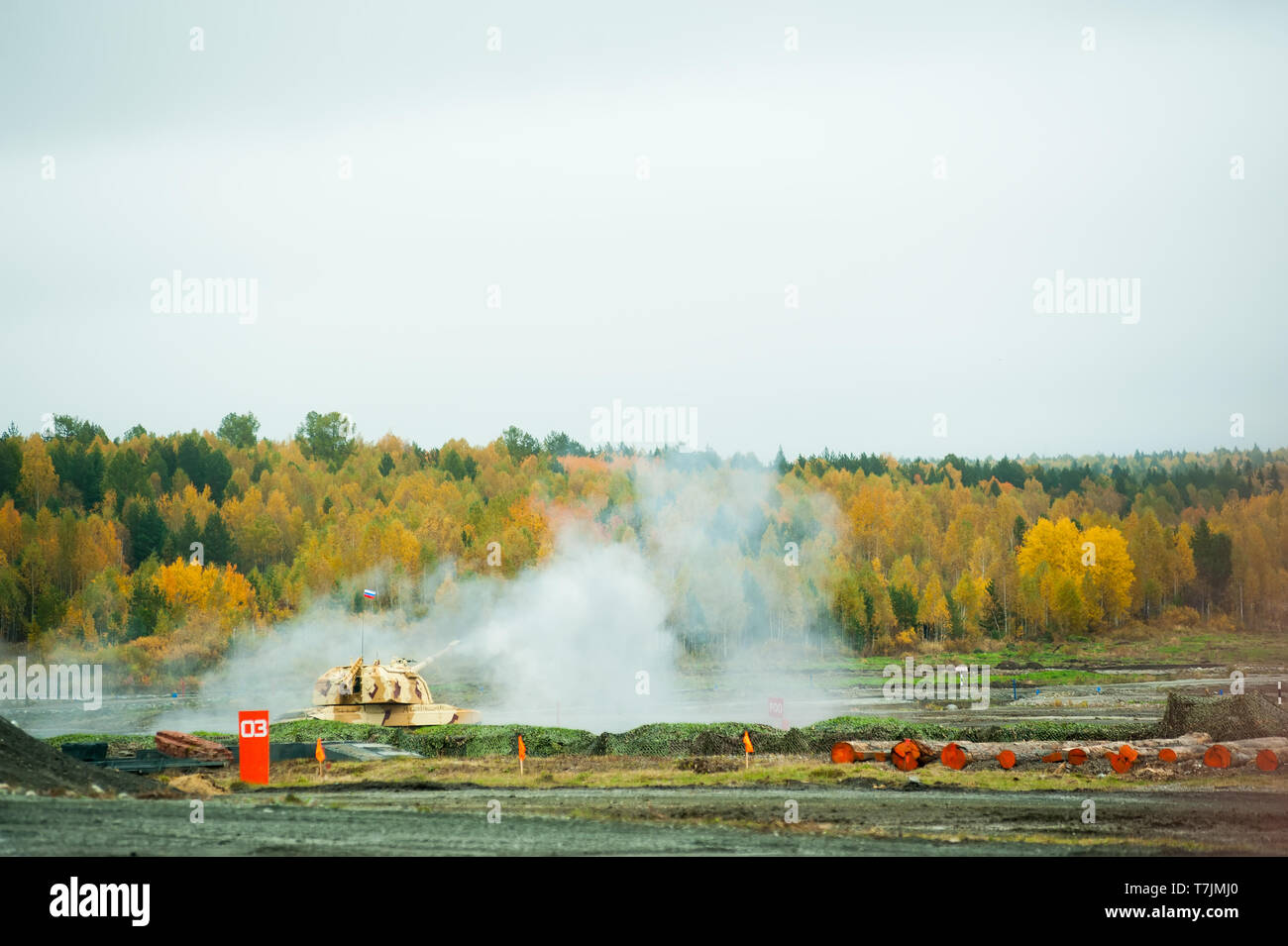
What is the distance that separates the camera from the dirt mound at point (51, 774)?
77.3 feet

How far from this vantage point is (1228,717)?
31875 millimetres

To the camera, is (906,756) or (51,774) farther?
(906,756)

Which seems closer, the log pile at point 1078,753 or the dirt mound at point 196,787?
the dirt mound at point 196,787

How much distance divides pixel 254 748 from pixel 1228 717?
24.9m

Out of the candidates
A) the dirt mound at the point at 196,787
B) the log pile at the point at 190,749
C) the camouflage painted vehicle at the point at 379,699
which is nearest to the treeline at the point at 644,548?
the camouflage painted vehicle at the point at 379,699

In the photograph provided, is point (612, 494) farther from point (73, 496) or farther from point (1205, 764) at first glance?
point (1205, 764)

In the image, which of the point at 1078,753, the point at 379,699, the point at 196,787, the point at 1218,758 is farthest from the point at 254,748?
the point at 1218,758

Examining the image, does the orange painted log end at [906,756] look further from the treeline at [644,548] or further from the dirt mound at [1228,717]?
the treeline at [644,548]

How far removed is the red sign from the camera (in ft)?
92.9

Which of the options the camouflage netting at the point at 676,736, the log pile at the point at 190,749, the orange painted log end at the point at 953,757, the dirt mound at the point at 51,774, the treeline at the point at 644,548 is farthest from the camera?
the treeline at the point at 644,548

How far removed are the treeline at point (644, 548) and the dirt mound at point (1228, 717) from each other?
53837 millimetres

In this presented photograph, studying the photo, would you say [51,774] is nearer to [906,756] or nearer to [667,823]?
[667,823]
